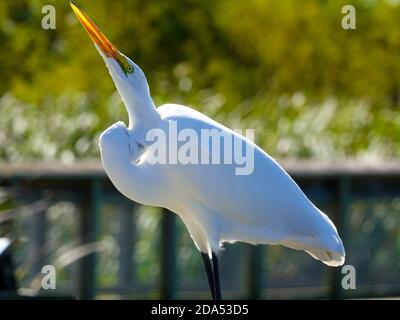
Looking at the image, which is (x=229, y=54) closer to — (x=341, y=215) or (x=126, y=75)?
(x=341, y=215)

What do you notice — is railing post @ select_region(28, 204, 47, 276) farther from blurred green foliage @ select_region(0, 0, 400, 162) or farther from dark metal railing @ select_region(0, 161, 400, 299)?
blurred green foliage @ select_region(0, 0, 400, 162)

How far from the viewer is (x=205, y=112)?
902 cm

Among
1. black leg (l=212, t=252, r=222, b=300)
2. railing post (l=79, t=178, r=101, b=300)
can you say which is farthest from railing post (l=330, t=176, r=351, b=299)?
black leg (l=212, t=252, r=222, b=300)

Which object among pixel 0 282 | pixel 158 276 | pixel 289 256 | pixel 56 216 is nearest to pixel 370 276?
pixel 289 256

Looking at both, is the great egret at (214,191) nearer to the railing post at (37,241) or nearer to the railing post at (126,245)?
the railing post at (37,241)

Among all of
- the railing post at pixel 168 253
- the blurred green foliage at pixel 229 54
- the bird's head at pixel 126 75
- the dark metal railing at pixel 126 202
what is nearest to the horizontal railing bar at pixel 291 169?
the dark metal railing at pixel 126 202

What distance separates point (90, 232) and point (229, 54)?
5.09 m

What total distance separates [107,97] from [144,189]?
539 centimetres

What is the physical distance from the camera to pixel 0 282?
5.28m

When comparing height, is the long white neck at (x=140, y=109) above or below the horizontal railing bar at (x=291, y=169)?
below

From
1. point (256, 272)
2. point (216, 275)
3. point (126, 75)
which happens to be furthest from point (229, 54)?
point (126, 75)

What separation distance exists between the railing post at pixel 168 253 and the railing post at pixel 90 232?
0.37 metres

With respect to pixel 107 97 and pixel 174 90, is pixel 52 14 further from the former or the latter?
pixel 174 90

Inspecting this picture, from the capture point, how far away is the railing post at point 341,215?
780 cm
